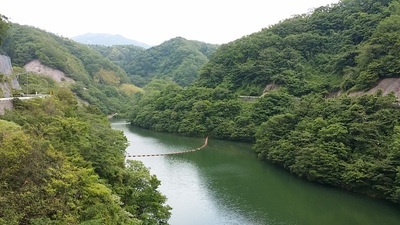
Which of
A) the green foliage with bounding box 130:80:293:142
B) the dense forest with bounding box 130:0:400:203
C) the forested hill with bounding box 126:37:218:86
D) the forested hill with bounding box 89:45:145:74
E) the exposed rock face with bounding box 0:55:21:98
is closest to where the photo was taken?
the dense forest with bounding box 130:0:400:203

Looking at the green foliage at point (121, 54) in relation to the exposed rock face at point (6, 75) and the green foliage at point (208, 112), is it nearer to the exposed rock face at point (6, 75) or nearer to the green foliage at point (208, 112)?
the green foliage at point (208, 112)

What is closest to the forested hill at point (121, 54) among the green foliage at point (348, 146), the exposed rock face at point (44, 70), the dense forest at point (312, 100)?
the exposed rock face at point (44, 70)

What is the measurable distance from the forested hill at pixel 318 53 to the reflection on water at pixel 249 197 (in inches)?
552

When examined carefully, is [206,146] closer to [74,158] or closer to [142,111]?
[142,111]

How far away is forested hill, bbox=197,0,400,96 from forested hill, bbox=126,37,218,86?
1484 inches

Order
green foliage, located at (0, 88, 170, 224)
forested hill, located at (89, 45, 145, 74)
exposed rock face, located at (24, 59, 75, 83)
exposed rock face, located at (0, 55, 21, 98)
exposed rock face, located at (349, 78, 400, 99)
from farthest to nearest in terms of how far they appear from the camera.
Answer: forested hill, located at (89, 45, 145, 74)
exposed rock face, located at (24, 59, 75, 83)
exposed rock face, located at (349, 78, 400, 99)
exposed rock face, located at (0, 55, 21, 98)
green foliage, located at (0, 88, 170, 224)

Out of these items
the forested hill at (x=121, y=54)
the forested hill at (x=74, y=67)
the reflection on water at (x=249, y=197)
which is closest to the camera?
the reflection on water at (x=249, y=197)

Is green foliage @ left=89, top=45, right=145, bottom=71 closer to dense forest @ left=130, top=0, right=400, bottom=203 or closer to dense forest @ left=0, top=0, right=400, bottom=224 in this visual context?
dense forest @ left=0, top=0, right=400, bottom=224

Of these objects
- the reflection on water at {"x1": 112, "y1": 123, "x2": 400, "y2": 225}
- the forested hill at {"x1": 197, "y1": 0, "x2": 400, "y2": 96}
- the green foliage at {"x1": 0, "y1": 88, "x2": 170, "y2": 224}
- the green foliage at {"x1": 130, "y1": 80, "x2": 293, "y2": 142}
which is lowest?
the reflection on water at {"x1": 112, "y1": 123, "x2": 400, "y2": 225}

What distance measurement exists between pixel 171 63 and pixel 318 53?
65545mm

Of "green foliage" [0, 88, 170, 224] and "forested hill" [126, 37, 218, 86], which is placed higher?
"forested hill" [126, 37, 218, 86]

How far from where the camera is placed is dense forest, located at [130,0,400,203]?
1025 inches

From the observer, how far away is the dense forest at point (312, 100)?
26047mm

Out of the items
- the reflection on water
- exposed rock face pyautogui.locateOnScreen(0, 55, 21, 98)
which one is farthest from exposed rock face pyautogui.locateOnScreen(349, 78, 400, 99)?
exposed rock face pyautogui.locateOnScreen(0, 55, 21, 98)
